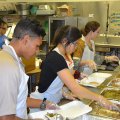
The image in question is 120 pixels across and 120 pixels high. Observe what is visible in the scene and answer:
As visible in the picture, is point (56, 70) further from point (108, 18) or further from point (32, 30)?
point (108, 18)

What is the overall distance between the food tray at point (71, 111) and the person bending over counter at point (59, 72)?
0.10 meters

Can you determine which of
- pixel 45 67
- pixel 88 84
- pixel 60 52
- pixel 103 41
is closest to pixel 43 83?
pixel 45 67

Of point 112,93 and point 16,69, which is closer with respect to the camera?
point 16,69

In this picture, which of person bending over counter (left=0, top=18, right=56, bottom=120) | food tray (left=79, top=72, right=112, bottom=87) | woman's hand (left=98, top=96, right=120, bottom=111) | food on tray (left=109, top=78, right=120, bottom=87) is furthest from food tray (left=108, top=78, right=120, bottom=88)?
person bending over counter (left=0, top=18, right=56, bottom=120)

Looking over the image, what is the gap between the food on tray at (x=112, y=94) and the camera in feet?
6.51

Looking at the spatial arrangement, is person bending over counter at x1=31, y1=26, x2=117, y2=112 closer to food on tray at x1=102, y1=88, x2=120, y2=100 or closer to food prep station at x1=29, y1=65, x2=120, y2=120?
food prep station at x1=29, y1=65, x2=120, y2=120

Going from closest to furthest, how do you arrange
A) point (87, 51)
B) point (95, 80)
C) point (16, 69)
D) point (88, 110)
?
point (16, 69) → point (88, 110) → point (95, 80) → point (87, 51)

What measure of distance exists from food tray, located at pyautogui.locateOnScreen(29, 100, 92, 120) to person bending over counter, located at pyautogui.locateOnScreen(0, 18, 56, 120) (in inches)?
6.7

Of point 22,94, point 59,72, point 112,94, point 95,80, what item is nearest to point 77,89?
point 59,72

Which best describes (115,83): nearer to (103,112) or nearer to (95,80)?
(95,80)

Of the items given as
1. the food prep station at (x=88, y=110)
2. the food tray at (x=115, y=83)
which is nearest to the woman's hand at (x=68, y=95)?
the food prep station at (x=88, y=110)

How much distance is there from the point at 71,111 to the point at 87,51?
5.97 feet

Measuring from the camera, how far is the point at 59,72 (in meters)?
1.90

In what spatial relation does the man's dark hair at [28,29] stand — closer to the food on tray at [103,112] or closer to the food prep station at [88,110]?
the food prep station at [88,110]
